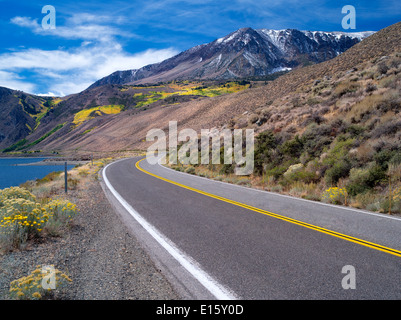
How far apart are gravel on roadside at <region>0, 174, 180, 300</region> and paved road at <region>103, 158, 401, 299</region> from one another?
0.38m

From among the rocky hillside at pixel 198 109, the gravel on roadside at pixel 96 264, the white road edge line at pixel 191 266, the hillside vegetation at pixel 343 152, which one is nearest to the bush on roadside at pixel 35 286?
the gravel on roadside at pixel 96 264

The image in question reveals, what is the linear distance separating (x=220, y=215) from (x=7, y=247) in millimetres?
4884

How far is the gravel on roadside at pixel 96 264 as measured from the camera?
3.82m

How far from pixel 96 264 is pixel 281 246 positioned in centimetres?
335

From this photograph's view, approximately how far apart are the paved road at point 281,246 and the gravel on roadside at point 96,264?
1.23ft

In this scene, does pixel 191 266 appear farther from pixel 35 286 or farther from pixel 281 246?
pixel 35 286

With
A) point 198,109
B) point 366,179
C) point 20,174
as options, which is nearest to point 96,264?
point 366,179

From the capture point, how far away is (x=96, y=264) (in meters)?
4.81

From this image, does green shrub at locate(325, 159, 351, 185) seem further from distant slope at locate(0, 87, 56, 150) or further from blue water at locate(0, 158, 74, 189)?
distant slope at locate(0, 87, 56, 150)

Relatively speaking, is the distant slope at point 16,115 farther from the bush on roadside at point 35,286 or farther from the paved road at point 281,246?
the bush on roadside at point 35,286

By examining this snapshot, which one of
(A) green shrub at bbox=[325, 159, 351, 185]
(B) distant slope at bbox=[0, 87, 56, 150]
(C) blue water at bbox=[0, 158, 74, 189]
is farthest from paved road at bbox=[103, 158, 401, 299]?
(B) distant slope at bbox=[0, 87, 56, 150]

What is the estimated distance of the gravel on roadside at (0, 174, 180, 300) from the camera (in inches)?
150
